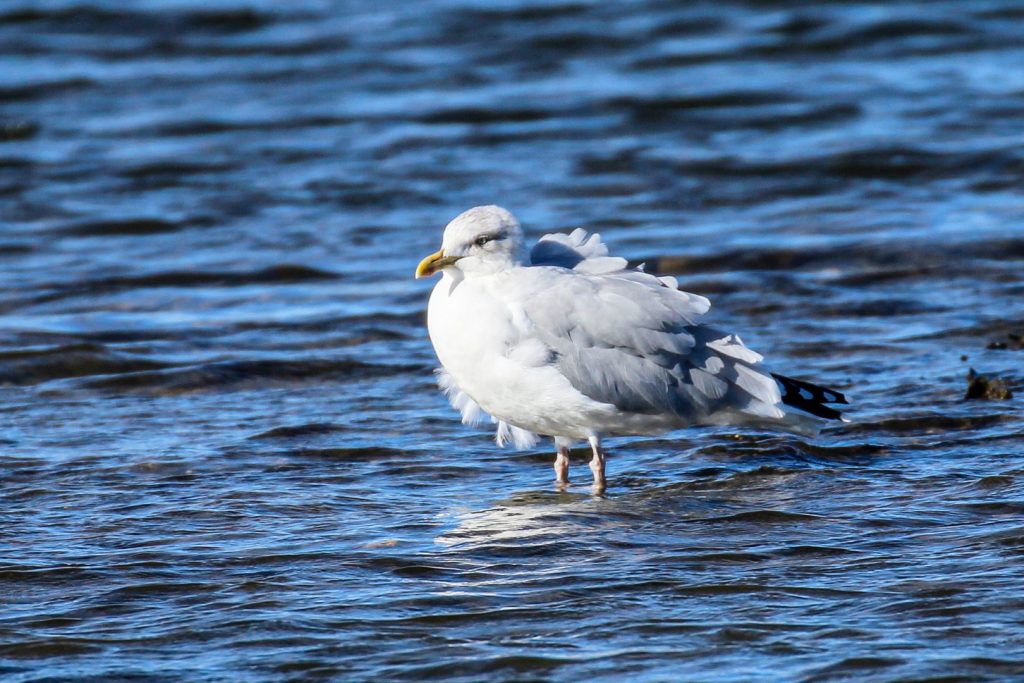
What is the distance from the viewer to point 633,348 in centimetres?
573

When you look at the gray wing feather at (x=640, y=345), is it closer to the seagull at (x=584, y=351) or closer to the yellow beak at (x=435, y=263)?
the seagull at (x=584, y=351)

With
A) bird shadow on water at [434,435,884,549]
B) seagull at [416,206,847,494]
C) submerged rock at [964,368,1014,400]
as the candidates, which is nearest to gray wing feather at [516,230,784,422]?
seagull at [416,206,847,494]

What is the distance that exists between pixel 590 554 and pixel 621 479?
1.10 m

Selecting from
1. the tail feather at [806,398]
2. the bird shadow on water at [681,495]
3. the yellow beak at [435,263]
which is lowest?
the bird shadow on water at [681,495]

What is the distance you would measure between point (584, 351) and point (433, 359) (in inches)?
96.5

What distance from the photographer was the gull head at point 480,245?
18.7 ft

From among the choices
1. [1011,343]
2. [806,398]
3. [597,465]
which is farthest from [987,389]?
[597,465]

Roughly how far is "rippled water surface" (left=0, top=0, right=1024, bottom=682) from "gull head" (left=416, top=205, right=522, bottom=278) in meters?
0.84

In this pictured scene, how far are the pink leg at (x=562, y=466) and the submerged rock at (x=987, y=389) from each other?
73.4 inches

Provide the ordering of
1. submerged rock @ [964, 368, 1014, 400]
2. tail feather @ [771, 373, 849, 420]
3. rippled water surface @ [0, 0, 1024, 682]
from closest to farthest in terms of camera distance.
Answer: rippled water surface @ [0, 0, 1024, 682] → tail feather @ [771, 373, 849, 420] → submerged rock @ [964, 368, 1014, 400]

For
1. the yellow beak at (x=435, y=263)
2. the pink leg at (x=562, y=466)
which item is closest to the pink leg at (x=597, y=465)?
the pink leg at (x=562, y=466)

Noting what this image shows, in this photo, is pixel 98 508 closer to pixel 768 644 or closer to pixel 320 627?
pixel 320 627

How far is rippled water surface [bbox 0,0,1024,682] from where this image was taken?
14.2 feet

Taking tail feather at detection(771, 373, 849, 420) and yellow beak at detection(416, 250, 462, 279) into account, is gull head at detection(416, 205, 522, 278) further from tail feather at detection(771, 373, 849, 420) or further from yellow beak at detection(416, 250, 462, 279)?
tail feather at detection(771, 373, 849, 420)
